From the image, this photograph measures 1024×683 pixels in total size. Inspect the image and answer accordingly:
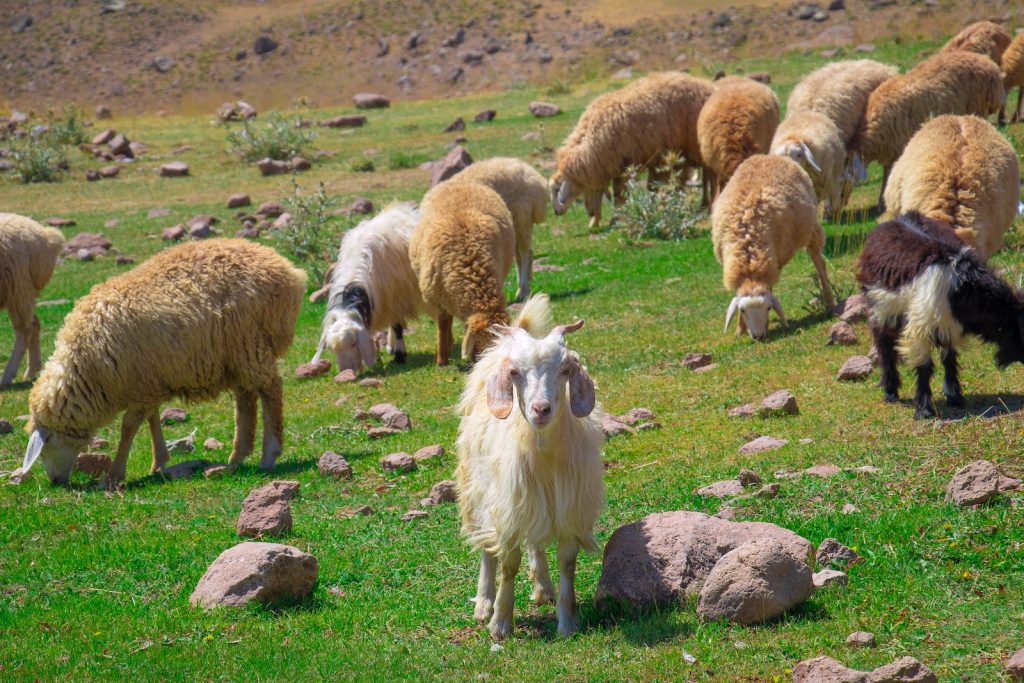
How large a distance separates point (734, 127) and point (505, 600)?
12447 mm

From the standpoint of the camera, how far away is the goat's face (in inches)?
517

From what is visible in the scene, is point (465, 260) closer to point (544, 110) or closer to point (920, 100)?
point (920, 100)

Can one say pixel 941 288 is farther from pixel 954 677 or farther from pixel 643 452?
pixel 954 677

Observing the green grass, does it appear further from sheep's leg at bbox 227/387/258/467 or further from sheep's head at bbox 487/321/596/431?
sheep's head at bbox 487/321/596/431

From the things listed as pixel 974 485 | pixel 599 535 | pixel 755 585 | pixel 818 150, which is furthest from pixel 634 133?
pixel 755 585

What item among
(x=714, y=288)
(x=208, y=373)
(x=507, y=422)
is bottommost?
(x=714, y=288)

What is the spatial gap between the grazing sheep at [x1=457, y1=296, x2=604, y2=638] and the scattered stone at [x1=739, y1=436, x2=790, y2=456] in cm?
267

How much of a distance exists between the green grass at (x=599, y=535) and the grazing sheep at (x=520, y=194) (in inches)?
53.5

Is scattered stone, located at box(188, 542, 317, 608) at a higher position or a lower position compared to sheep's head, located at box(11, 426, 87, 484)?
higher

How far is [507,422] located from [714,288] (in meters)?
8.77

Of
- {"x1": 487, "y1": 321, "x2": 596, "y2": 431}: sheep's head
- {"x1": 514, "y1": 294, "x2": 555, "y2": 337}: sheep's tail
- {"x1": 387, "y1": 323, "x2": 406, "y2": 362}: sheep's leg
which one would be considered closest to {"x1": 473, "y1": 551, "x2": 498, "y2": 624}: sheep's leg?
{"x1": 487, "y1": 321, "x2": 596, "y2": 431}: sheep's head

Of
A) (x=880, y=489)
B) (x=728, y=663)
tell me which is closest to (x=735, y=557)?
(x=728, y=663)

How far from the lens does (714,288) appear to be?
14617 mm

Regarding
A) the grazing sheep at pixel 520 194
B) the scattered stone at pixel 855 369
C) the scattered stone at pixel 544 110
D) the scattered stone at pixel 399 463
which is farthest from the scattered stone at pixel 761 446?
the scattered stone at pixel 544 110
